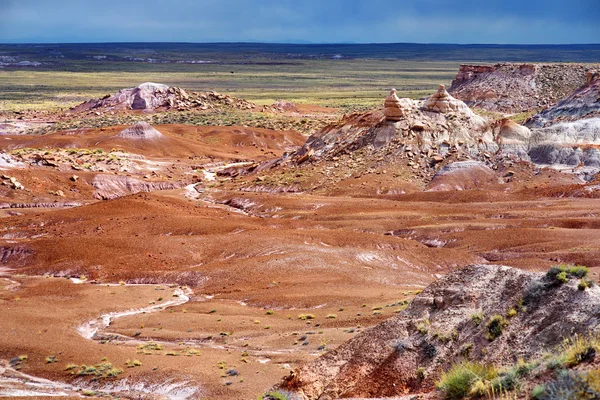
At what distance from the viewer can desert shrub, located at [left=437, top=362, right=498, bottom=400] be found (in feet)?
38.8

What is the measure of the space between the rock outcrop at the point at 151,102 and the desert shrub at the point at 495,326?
121816mm

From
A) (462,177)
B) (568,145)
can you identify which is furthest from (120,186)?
(568,145)

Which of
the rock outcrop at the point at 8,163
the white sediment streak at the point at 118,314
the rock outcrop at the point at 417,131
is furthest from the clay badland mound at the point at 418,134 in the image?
the white sediment streak at the point at 118,314

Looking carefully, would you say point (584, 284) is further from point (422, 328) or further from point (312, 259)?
point (312, 259)

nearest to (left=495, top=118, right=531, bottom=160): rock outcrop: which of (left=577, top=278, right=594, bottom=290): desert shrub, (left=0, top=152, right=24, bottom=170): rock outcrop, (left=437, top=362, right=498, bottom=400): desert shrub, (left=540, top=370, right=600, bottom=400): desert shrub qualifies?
(left=0, top=152, right=24, bottom=170): rock outcrop

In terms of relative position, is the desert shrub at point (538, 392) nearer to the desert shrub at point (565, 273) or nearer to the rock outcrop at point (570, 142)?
the desert shrub at point (565, 273)

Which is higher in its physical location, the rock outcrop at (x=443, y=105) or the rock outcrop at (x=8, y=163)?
the rock outcrop at (x=443, y=105)

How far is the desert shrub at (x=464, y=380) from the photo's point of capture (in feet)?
38.8

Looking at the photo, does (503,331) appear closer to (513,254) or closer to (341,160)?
(513,254)

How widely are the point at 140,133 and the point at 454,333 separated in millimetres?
81565

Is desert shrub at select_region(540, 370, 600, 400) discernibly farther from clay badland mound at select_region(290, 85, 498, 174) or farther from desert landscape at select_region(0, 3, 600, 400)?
clay badland mound at select_region(290, 85, 498, 174)

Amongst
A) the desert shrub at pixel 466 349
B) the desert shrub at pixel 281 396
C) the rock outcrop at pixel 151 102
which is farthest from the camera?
the rock outcrop at pixel 151 102

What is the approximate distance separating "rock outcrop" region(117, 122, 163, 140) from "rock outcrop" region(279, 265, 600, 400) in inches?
3115

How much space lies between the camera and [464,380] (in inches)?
473
